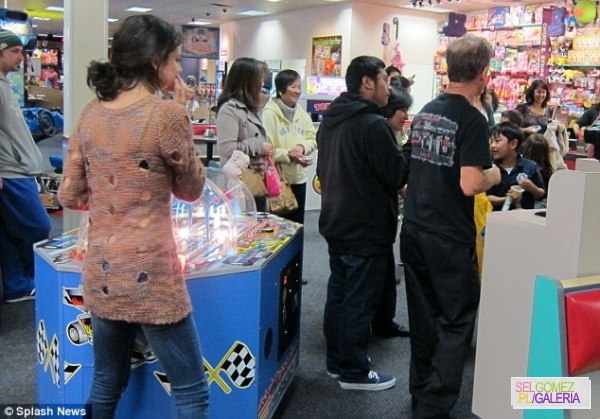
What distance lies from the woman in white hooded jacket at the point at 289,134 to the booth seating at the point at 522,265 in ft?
6.23

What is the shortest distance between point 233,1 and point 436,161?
11348 mm

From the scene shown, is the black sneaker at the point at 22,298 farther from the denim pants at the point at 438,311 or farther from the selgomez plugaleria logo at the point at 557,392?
the selgomez plugaleria logo at the point at 557,392

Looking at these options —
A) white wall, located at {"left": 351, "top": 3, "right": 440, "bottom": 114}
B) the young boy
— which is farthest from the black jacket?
white wall, located at {"left": 351, "top": 3, "right": 440, "bottom": 114}

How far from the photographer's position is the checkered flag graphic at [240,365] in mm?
2170

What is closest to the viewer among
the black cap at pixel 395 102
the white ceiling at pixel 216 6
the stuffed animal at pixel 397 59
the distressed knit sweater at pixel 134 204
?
the distressed knit sweater at pixel 134 204

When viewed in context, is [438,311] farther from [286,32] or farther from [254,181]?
[286,32]

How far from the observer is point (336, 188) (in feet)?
9.05

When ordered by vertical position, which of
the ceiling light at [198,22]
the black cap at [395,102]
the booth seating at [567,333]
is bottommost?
the booth seating at [567,333]

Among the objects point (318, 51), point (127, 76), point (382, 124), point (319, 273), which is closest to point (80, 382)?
point (127, 76)

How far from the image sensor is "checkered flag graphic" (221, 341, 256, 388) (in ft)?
7.12

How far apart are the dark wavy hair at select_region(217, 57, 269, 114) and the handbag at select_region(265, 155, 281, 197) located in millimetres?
301

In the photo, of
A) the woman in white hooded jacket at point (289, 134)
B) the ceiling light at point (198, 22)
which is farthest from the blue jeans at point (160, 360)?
the ceiling light at point (198, 22)

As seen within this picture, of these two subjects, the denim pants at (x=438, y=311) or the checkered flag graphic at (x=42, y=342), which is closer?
the checkered flag graphic at (x=42, y=342)

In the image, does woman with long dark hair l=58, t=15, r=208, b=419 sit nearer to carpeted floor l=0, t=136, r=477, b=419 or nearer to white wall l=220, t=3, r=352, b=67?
carpeted floor l=0, t=136, r=477, b=419
